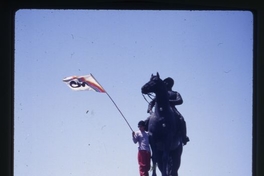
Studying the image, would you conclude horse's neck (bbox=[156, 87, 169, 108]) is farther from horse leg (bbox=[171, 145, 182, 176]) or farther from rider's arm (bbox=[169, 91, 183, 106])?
horse leg (bbox=[171, 145, 182, 176])

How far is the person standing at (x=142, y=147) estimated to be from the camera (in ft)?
5.21

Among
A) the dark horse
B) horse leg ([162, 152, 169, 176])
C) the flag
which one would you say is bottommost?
horse leg ([162, 152, 169, 176])

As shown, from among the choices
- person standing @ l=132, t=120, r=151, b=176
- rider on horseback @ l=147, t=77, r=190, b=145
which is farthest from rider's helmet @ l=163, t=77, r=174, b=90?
person standing @ l=132, t=120, r=151, b=176

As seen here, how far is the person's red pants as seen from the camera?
5.22 ft

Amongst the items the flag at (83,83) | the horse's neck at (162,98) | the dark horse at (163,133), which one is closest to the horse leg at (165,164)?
the dark horse at (163,133)

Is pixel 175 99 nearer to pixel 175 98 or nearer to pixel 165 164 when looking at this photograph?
pixel 175 98

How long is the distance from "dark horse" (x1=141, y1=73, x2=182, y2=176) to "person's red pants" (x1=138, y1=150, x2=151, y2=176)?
19 millimetres

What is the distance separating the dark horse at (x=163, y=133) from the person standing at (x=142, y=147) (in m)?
0.02

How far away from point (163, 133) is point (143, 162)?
100 millimetres

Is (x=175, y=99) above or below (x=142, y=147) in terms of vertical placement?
above

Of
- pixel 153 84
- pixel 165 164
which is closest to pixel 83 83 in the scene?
pixel 153 84

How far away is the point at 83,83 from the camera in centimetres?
154
